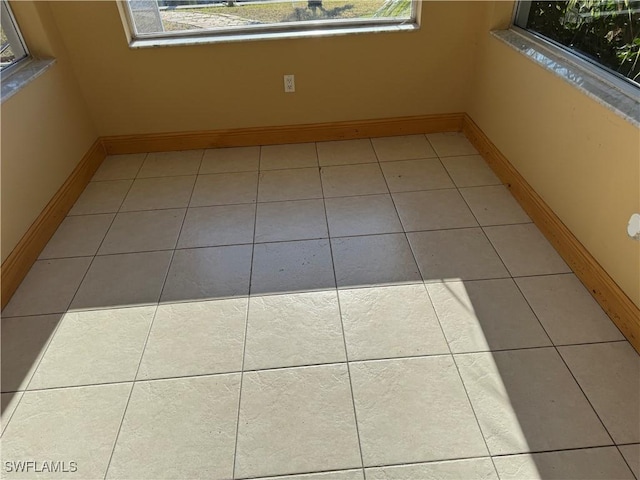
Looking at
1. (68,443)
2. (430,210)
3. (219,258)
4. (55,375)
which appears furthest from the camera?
(430,210)

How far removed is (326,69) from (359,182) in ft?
2.55

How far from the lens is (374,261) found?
6.44ft

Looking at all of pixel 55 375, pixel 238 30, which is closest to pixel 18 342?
pixel 55 375

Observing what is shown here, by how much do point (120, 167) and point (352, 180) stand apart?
146 centimetres

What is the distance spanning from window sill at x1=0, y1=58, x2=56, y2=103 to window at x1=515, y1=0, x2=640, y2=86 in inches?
98.9

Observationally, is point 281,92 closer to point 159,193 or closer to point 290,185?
point 290,185

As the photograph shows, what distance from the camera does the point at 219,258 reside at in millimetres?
2027

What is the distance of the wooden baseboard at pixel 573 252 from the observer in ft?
5.12

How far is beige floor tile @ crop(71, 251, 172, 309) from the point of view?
5.99ft

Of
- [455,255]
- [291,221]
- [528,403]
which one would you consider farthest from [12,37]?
[528,403]

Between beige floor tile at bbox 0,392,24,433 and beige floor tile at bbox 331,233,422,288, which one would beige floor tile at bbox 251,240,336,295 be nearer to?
beige floor tile at bbox 331,233,422,288


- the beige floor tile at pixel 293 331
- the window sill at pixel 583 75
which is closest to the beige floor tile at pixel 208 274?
the beige floor tile at pixel 293 331

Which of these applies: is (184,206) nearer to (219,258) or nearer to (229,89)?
(219,258)

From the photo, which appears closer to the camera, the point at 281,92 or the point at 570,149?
the point at 570,149
